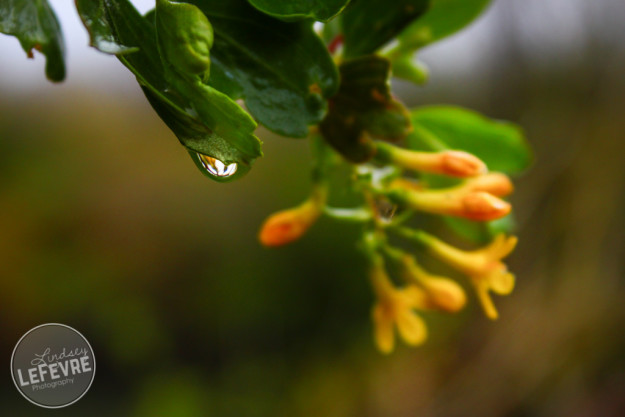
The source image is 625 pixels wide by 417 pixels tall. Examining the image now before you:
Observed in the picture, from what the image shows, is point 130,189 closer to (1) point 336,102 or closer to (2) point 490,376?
(2) point 490,376

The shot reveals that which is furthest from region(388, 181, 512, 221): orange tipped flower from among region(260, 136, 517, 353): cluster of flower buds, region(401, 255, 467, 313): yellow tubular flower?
region(401, 255, 467, 313): yellow tubular flower

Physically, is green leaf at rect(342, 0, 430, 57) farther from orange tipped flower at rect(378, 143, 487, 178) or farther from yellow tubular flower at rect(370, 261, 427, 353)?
yellow tubular flower at rect(370, 261, 427, 353)

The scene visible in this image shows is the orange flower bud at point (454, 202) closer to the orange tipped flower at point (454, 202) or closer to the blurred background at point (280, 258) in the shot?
the orange tipped flower at point (454, 202)

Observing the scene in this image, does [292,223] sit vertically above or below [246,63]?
below

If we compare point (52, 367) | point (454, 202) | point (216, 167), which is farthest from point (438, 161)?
point (52, 367)

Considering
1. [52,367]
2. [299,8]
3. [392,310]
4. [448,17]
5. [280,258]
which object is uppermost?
[299,8]

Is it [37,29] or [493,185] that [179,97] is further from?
[493,185]

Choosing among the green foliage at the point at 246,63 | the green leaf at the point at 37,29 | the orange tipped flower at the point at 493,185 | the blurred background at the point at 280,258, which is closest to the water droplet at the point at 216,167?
the green foliage at the point at 246,63

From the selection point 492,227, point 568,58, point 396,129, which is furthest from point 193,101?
point 568,58
